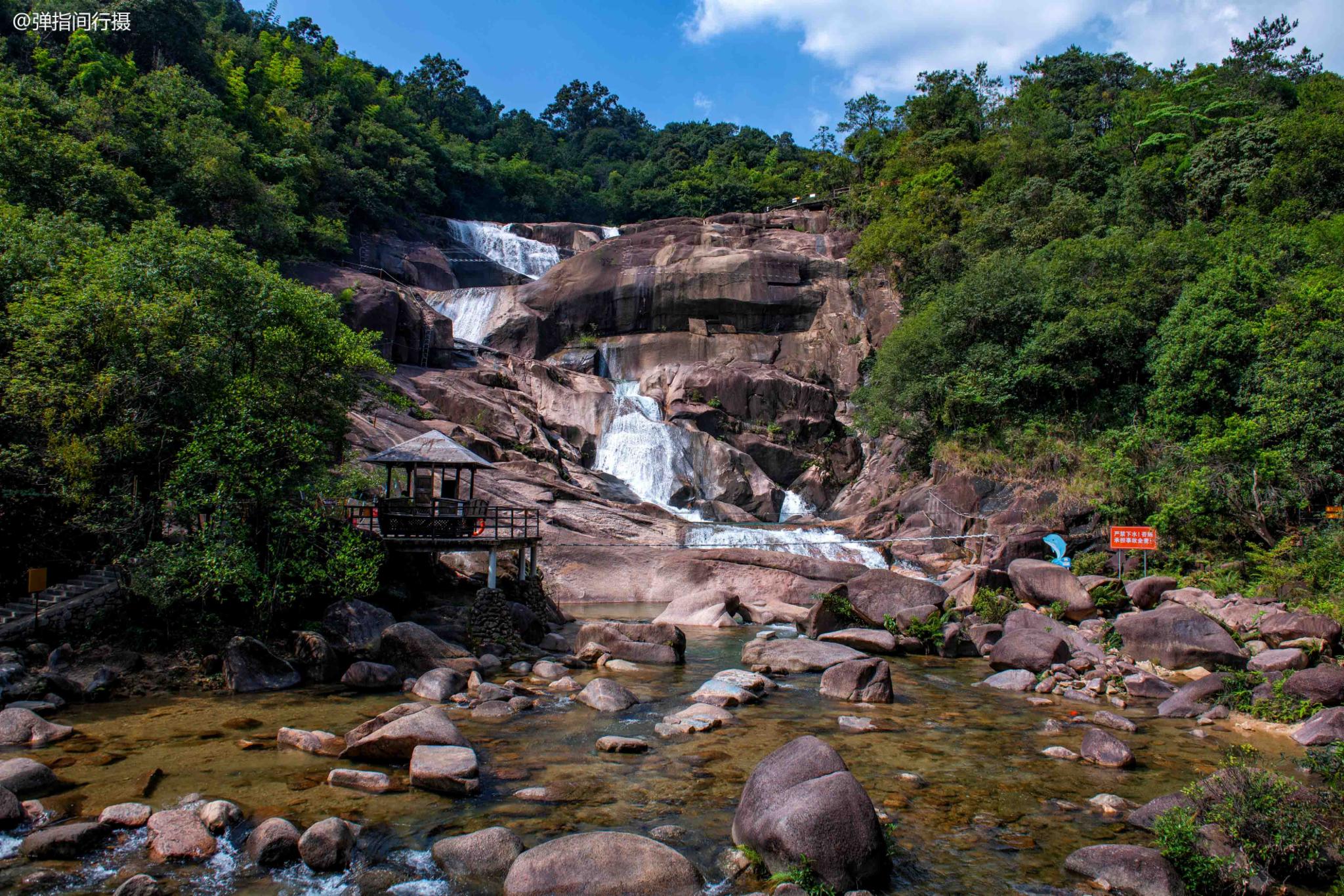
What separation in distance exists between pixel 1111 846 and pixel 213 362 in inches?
574

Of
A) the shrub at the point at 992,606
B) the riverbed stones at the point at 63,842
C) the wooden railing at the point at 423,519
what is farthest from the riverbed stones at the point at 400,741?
the shrub at the point at 992,606

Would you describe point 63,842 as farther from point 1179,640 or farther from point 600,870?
point 1179,640

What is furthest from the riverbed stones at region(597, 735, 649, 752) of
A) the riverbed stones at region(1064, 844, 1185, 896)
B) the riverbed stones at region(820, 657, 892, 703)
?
the riverbed stones at region(1064, 844, 1185, 896)

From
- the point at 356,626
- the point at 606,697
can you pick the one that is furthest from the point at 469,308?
the point at 606,697

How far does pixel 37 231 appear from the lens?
15328mm

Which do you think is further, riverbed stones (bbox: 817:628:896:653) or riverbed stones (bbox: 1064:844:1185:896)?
riverbed stones (bbox: 817:628:896:653)

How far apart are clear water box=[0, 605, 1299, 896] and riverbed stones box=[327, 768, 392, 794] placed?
14cm

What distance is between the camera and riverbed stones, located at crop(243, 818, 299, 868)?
21.0ft

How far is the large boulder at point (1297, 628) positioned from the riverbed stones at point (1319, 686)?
1920 mm

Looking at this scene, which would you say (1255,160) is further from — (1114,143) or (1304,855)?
(1304,855)

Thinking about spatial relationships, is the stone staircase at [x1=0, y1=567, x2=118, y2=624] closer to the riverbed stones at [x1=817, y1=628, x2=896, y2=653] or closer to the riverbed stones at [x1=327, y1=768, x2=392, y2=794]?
the riverbed stones at [x1=327, y1=768, x2=392, y2=794]

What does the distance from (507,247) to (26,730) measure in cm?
4783

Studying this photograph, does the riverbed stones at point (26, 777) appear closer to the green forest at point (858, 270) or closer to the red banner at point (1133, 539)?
the green forest at point (858, 270)

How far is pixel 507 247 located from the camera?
176 ft
